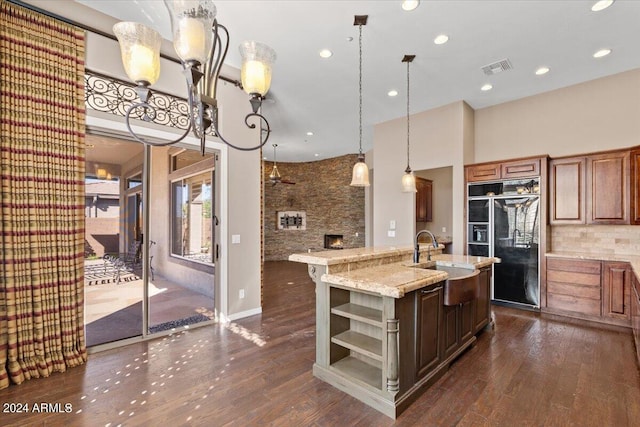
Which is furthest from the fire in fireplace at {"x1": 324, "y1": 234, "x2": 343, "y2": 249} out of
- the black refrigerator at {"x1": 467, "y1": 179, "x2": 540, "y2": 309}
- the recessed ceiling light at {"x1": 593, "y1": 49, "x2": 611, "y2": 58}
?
the recessed ceiling light at {"x1": 593, "y1": 49, "x2": 611, "y2": 58}

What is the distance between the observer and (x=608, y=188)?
4039 mm

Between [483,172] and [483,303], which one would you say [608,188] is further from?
[483,303]

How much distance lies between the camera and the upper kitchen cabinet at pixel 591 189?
12.9ft

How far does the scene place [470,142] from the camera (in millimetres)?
5344

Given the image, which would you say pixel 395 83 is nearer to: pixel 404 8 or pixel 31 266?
pixel 404 8

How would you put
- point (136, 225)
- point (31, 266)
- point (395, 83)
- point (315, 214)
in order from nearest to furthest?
point (31, 266)
point (136, 225)
point (395, 83)
point (315, 214)

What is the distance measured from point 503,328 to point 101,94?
5529 mm

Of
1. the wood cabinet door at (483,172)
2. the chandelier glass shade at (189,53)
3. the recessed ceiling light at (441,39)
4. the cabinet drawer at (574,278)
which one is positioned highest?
the recessed ceiling light at (441,39)

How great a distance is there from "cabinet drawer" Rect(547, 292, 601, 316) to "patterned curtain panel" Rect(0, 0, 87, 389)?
6.02m

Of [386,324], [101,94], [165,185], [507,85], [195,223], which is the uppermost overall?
[507,85]

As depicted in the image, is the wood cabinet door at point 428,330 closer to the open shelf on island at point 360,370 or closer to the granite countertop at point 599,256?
the open shelf on island at point 360,370

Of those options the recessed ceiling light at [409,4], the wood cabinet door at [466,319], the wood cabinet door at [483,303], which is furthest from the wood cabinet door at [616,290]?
the recessed ceiling light at [409,4]

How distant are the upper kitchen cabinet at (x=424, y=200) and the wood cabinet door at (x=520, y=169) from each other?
1717 mm

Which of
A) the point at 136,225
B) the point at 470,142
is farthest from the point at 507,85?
the point at 136,225
